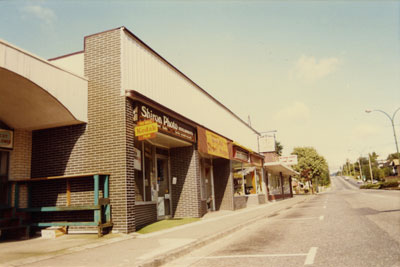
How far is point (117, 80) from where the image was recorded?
420 inches

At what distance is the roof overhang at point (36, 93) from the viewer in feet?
27.5

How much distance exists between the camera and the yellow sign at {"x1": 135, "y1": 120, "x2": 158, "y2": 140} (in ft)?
33.6

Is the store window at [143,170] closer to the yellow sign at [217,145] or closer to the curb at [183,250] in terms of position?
the curb at [183,250]

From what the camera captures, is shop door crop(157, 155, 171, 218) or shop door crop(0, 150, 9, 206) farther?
shop door crop(157, 155, 171, 218)

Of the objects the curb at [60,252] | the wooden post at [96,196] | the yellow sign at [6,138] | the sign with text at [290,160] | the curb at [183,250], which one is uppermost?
the sign with text at [290,160]

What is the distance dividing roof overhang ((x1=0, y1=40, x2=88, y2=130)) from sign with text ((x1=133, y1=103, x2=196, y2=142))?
6.07 ft

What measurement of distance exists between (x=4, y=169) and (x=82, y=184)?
2.66 m

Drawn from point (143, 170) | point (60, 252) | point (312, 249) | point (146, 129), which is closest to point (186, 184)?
point (143, 170)

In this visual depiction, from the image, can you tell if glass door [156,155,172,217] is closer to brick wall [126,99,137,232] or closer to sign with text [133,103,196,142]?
sign with text [133,103,196,142]

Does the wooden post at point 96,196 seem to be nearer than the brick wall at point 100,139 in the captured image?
Yes

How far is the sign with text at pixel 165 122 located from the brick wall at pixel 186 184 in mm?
904

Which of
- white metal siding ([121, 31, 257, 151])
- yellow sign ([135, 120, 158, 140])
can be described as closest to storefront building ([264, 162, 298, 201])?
white metal siding ([121, 31, 257, 151])

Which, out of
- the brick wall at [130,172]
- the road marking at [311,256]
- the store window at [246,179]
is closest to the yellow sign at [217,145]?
the store window at [246,179]

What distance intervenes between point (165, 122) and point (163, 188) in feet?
11.8
